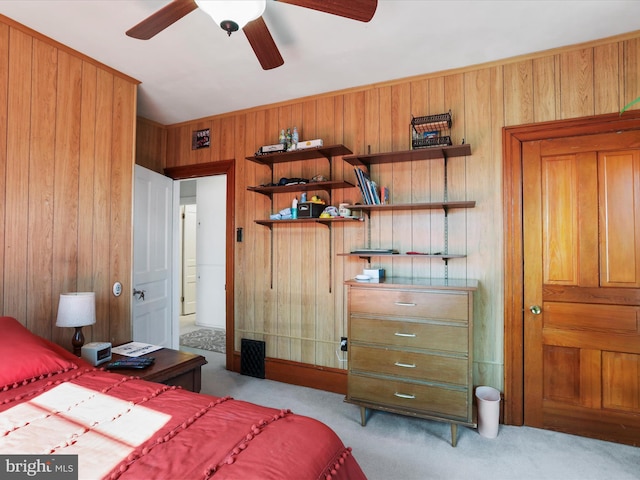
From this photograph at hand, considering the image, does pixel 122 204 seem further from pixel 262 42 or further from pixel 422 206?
pixel 422 206

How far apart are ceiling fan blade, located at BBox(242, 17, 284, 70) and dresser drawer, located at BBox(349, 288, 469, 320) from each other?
1.55 meters

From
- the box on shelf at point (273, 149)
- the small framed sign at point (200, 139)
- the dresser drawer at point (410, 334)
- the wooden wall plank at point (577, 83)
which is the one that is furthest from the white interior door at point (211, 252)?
the wooden wall plank at point (577, 83)

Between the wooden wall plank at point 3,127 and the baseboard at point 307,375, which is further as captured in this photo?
the baseboard at point 307,375

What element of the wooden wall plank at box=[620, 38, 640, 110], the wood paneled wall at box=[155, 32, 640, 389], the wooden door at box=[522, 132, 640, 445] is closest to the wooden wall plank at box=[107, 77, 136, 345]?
the wood paneled wall at box=[155, 32, 640, 389]

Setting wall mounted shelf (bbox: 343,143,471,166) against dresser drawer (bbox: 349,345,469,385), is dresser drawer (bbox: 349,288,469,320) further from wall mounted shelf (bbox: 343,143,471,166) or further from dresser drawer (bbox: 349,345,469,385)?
wall mounted shelf (bbox: 343,143,471,166)

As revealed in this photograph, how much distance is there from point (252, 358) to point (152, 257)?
1390 mm

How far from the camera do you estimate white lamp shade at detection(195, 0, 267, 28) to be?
1370 millimetres

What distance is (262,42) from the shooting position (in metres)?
1.80

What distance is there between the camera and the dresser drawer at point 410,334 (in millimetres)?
2217

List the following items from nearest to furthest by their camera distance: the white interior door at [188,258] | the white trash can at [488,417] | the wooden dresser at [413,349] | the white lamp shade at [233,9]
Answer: the white lamp shade at [233,9], the wooden dresser at [413,349], the white trash can at [488,417], the white interior door at [188,258]

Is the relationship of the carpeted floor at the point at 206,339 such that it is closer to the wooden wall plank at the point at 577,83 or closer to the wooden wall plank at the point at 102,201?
the wooden wall plank at the point at 102,201

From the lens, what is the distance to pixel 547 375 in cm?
245

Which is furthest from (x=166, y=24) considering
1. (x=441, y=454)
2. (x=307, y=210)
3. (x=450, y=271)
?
(x=441, y=454)

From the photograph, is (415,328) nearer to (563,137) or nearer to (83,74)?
(563,137)
